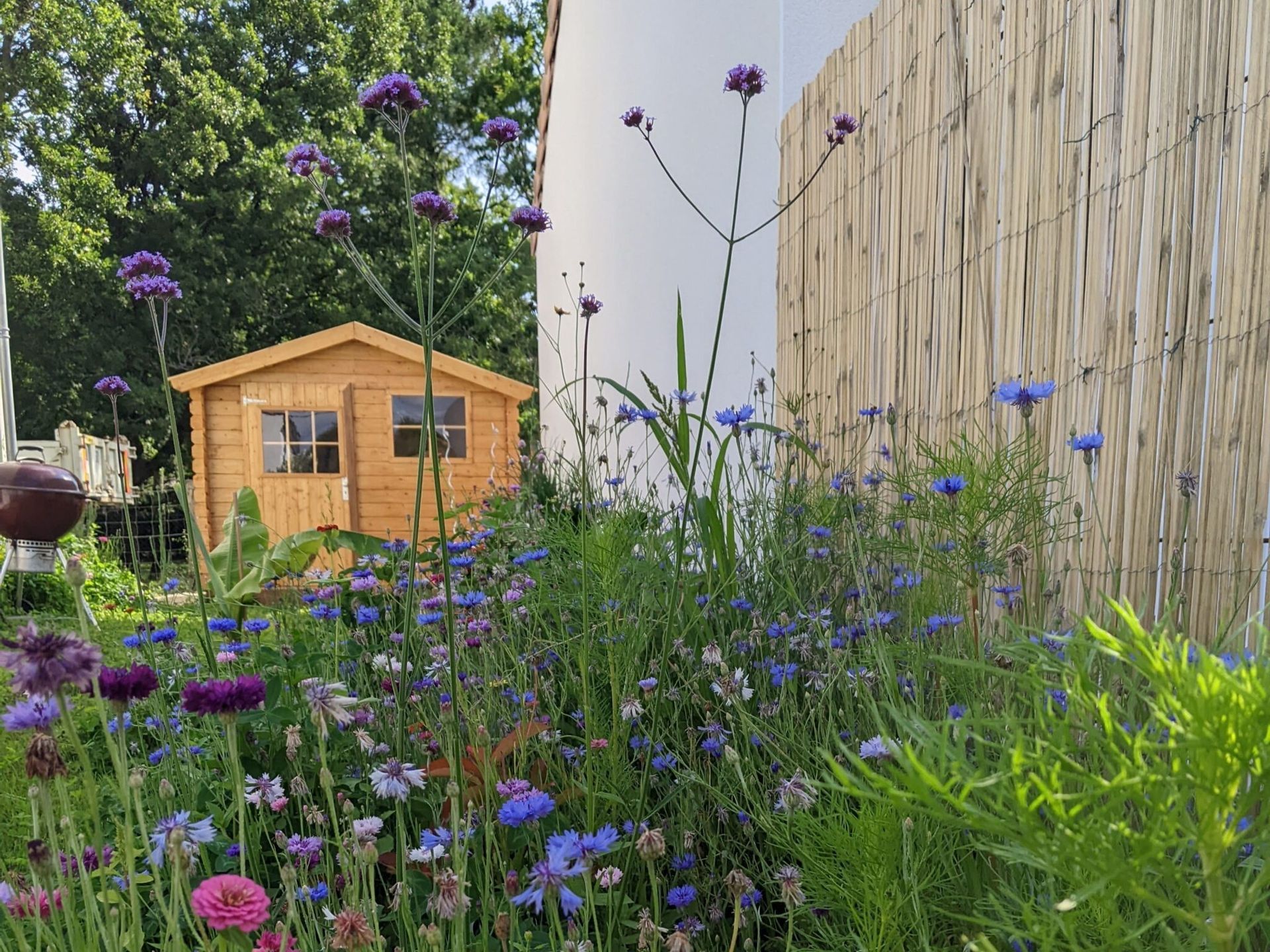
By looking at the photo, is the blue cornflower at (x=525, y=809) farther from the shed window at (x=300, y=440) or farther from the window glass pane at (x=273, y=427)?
the window glass pane at (x=273, y=427)

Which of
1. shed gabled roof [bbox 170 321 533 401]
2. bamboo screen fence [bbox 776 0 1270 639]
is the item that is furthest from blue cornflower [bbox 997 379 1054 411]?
shed gabled roof [bbox 170 321 533 401]

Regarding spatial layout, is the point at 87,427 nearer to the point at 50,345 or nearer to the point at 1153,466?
the point at 50,345

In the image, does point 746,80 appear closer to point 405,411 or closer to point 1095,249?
point 1095,249

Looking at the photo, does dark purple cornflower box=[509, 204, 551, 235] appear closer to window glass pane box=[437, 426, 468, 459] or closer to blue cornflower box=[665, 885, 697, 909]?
blue cornflower box=[665, 885, 697, 909]

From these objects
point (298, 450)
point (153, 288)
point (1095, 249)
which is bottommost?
point (298, 450)

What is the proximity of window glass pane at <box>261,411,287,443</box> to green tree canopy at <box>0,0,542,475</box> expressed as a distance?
604 centimetres

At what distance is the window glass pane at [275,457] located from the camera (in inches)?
498

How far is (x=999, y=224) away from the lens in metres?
2.17

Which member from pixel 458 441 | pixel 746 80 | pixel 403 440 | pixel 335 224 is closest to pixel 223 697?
pixel 335 224

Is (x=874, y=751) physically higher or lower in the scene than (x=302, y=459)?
higher

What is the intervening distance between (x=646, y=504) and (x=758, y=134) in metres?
1.92

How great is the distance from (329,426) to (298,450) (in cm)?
56

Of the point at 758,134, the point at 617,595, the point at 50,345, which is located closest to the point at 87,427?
the point at 50,345

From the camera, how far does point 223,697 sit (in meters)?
0.86
